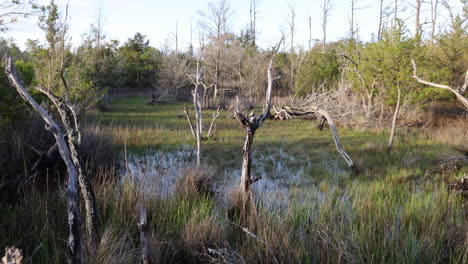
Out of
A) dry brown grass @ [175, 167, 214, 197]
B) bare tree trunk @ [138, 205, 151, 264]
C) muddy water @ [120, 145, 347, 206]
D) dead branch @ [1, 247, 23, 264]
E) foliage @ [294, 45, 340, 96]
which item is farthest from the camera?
foliage @ [294, 45, 340, 96]

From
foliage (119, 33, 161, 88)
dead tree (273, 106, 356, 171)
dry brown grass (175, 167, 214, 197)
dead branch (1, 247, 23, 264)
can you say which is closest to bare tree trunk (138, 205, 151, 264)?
dead branch (1, 247, 23, 264)

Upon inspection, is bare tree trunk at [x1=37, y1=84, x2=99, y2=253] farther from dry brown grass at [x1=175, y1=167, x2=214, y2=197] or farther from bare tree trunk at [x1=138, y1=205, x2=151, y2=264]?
dry brown grass at [x1=175, y1=167, x2=214, y2=197]

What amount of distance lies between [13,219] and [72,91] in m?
7.81

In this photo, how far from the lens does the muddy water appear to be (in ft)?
13.4

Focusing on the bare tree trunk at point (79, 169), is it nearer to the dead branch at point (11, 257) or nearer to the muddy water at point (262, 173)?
the dead branch at point (11, 257)

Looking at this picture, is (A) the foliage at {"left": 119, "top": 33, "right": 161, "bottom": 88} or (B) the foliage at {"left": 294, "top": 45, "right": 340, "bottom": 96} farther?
(A) the foliage at {"left": 119, "top": 33, "right": 161, "bottom": 88}

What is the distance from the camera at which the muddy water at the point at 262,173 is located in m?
4.08

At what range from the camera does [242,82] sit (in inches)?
1021

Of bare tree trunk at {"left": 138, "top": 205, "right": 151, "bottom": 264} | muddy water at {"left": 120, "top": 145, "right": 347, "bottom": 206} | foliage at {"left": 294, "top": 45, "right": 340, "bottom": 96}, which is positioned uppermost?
foliage at {"left": 294, "top": 45, "right": 340, "bottom": 96}

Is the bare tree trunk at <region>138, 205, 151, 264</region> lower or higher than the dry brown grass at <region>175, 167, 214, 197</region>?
higher

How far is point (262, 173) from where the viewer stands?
6.18 m

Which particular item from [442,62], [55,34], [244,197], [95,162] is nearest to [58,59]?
[55,34]

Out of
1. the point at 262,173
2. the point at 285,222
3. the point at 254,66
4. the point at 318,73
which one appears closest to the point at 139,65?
the point at 254,66

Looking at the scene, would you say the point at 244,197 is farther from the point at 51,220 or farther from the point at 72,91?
the point at 72,91
